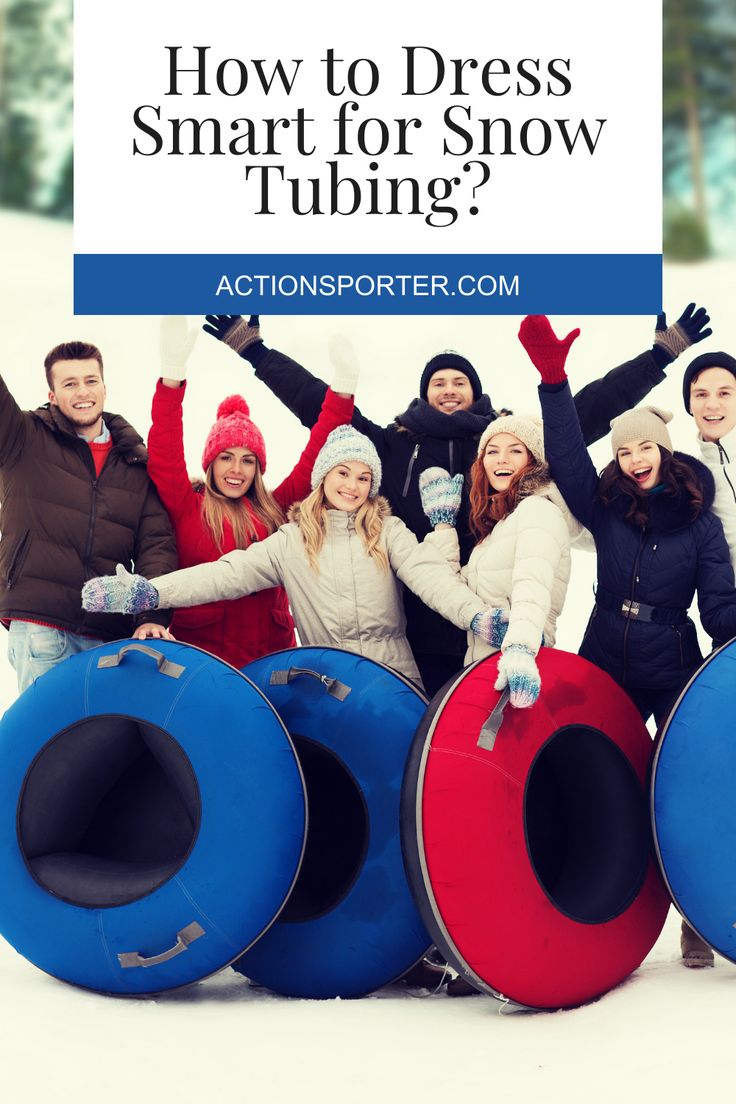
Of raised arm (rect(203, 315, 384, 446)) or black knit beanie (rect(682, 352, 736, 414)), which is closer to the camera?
black knit beanie (rect(682, 352, 736, 414))

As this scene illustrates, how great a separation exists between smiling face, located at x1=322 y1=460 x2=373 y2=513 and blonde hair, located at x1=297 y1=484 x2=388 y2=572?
0.08 ft

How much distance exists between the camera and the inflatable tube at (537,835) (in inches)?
126

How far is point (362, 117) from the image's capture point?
641 centimetres

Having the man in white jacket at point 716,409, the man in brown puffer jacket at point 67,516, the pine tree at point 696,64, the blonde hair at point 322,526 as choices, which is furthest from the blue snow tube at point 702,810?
the pine tree at point 696,64

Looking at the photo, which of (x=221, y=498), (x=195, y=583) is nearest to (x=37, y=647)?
(x=195, y=583)

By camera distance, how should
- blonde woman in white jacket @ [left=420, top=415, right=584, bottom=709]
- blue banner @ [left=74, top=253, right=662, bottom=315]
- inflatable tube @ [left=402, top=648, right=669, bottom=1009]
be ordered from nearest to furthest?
1. inflatable tube @ [left=402, top=648, right=669, bottom=1009]
2. blonde woman in white jacket @ [left=420, top=415, right=584, bottom=709]
3. blue banner @ [left=74, top=253, right=662, bottom=315]

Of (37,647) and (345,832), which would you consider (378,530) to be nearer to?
(345,832)

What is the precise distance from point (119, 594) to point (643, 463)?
1.57m

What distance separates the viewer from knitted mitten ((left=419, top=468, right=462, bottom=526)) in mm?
4051

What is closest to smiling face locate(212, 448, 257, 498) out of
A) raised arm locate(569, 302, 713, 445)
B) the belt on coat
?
raised arm locate(569, 302, 713, 445)

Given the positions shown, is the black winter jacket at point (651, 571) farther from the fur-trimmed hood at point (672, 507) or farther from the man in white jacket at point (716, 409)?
the man in white jacket at point (716, 409)

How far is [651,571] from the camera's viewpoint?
3.77m

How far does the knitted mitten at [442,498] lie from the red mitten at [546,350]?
1.47 ft

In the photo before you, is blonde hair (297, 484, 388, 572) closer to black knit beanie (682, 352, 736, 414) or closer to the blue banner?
black knit beanie (682, 352, 736, 414)
